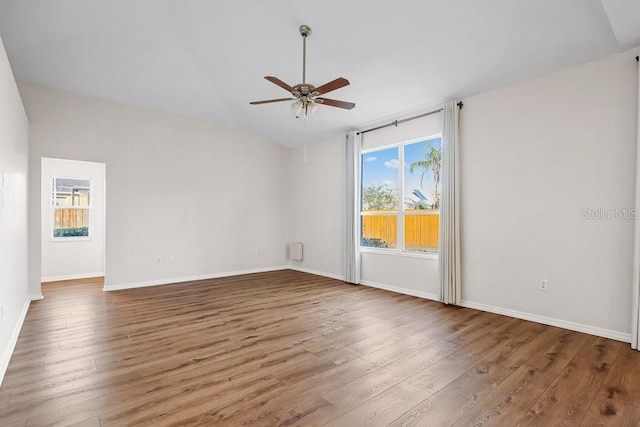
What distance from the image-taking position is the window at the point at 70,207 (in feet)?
21.0

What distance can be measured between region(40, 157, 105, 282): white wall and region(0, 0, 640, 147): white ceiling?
200 centimetres

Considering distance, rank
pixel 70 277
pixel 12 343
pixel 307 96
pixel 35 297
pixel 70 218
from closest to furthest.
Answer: pixel 12 343 → pixel 307 96 → pixel 35 297 → pixel 70 277 → pixel 70 218

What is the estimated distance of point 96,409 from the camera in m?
2.04

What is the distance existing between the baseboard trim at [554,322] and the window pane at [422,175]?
60.2 inches

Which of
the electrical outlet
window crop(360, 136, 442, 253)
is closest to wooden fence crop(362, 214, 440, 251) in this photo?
window crop(360, 136, 442, 253)

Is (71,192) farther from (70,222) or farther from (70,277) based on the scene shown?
(70,277)

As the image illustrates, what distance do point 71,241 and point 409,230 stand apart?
649cm

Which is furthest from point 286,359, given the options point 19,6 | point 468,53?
point 19,6

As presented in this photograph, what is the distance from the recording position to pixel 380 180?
19.3 ft

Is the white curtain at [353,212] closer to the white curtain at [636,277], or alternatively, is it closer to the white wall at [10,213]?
the white curtain at [636,277]

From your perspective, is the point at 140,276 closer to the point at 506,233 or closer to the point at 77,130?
the point at 77,130

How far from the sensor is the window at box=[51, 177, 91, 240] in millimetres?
6398

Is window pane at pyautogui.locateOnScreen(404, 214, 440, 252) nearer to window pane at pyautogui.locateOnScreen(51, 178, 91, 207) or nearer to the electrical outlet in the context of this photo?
the electrical outlet

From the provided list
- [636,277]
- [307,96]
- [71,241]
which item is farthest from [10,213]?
[636,277]
